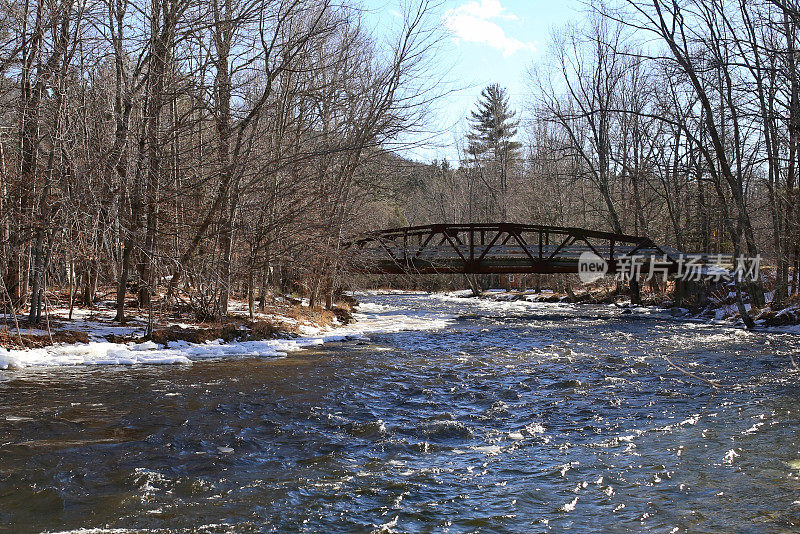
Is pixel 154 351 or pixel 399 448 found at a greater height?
pixel 154 351

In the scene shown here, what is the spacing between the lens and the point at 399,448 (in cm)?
586

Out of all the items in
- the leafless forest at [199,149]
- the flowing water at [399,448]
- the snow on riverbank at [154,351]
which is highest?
the leafless forest at [199,149]

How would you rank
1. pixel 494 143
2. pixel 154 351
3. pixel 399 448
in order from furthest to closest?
pixel 494 143 → pixel 154 351 → pixel 399 448

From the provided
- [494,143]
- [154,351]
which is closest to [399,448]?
[154,351]

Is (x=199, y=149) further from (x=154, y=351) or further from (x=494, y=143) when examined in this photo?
(x=494, y=143)

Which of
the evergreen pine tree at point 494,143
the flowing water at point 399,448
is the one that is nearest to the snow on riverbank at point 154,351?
the flowing water at point 399,448

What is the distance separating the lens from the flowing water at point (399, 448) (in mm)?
4234

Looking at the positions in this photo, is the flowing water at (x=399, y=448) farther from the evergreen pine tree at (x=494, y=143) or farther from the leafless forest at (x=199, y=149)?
the evergreen pine tree at (x=494, y=143)

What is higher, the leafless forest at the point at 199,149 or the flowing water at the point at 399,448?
the leafless forest at the point at 199,149

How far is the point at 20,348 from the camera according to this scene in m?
9.41

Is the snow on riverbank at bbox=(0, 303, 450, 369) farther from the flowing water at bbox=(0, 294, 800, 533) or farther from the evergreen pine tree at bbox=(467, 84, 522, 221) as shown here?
the evergreen pine tree at bbox=(467, 84, 522, 221)

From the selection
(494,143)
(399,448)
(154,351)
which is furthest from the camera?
(494,143)

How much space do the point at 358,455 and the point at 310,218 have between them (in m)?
10.1

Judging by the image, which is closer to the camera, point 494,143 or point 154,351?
point 154,351
